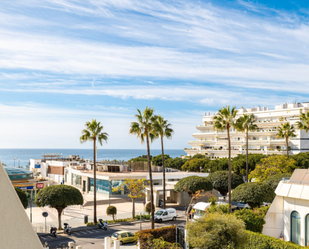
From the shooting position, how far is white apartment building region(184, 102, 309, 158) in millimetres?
94062

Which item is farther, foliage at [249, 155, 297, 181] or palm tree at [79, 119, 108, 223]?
foliage at [249, 155, 297, 181]

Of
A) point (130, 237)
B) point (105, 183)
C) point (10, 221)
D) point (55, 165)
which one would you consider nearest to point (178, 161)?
point (55, 165)

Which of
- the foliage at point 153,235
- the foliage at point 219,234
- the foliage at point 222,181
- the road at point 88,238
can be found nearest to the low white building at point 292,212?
the foliage at point 219,234

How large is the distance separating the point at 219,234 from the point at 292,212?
6649 millimetres

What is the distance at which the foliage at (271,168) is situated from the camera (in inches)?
2012

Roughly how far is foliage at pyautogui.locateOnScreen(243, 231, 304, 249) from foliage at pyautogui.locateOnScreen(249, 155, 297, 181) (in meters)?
26.5

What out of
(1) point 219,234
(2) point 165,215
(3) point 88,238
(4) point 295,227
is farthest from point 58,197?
(4) point 295,227

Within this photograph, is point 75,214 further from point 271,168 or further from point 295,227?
point 271,168

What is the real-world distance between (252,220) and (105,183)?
34.6 metres

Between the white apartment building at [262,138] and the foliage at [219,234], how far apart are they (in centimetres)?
6563

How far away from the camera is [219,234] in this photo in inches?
877

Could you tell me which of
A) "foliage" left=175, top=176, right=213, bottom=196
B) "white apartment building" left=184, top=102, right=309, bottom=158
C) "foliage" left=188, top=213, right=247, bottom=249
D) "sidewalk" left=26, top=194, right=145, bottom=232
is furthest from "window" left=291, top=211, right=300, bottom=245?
"white apartment building" left=184, top=102, right=309, bottom=158

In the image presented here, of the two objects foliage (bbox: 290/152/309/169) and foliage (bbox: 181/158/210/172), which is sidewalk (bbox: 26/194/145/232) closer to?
foliage (bbox: 181/158/210/172)

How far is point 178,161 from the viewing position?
96.8 meters
